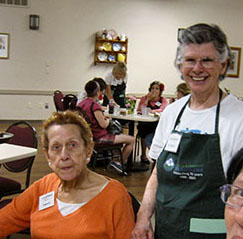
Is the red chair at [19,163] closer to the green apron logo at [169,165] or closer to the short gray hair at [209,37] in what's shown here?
the green apron logo at [169,165]

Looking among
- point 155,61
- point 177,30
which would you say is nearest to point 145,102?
point 155,61

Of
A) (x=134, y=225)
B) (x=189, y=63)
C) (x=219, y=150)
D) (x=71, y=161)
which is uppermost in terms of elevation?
(x=189, y=63)

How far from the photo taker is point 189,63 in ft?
4.74

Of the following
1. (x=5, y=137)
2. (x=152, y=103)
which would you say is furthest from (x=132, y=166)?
(x=5, y=137)

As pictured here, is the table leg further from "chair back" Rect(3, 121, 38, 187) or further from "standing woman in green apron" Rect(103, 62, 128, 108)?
"chair back" Rect(3, 121, 38, 187)

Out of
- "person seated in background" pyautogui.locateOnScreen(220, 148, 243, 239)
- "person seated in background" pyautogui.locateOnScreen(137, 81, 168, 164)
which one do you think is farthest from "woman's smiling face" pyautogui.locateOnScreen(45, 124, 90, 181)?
"person seated in background" pyautogui.locateOnScreen(137, 81, 168, 164)

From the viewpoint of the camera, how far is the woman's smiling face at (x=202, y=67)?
1.40 m

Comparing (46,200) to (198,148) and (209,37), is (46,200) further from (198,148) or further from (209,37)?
(209,37)

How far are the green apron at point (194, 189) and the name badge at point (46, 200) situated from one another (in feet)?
1.69

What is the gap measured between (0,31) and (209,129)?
787 centimetres

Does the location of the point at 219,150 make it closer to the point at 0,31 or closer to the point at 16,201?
the point at 16,201

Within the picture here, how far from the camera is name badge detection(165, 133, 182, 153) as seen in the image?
4.74 feet

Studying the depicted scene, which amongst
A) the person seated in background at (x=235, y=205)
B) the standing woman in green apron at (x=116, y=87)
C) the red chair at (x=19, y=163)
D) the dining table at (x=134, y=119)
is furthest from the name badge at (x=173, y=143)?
the standing woman in green apron at (x=116, y=87)

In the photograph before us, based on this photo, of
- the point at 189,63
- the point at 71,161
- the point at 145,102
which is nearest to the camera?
the point at 189,63
